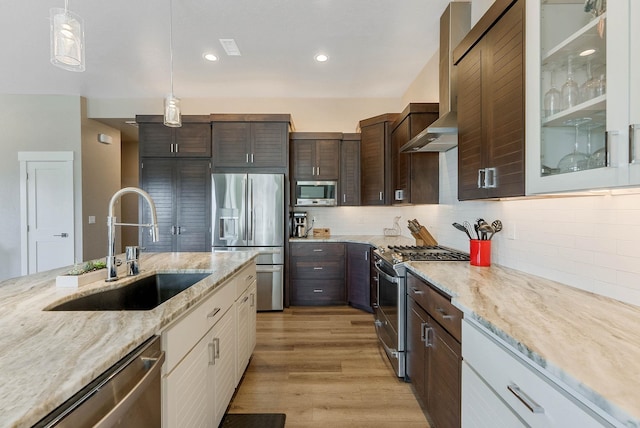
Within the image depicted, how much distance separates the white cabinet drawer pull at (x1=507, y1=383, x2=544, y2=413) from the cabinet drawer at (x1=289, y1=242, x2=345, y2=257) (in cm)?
312

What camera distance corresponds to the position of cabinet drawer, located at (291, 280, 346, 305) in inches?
159

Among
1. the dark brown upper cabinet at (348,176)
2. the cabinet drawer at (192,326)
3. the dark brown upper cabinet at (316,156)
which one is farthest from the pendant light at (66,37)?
the dark brown upper cabinet at (348,176)

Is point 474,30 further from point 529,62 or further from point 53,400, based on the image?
point 53,400

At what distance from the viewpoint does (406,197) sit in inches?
129

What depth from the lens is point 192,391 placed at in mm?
1300

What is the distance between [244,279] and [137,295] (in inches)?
30.4

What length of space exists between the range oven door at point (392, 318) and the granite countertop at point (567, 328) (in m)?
0.60

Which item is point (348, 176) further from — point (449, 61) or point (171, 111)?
point (171, 111)

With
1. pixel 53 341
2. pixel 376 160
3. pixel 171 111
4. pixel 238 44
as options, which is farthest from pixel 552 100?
pixel 238 44

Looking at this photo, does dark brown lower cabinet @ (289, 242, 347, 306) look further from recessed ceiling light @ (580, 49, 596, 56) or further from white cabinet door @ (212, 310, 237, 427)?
recessed ceiling light @ (580, 49, 596, 56)

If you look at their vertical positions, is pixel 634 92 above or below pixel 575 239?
above

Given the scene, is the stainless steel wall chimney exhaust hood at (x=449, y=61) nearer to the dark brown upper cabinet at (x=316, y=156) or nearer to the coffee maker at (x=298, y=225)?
the dark brown upper cabinet at (x=316, y=156)

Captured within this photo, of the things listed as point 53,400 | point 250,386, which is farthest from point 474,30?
point 250,386

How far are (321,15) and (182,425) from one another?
121 inches
